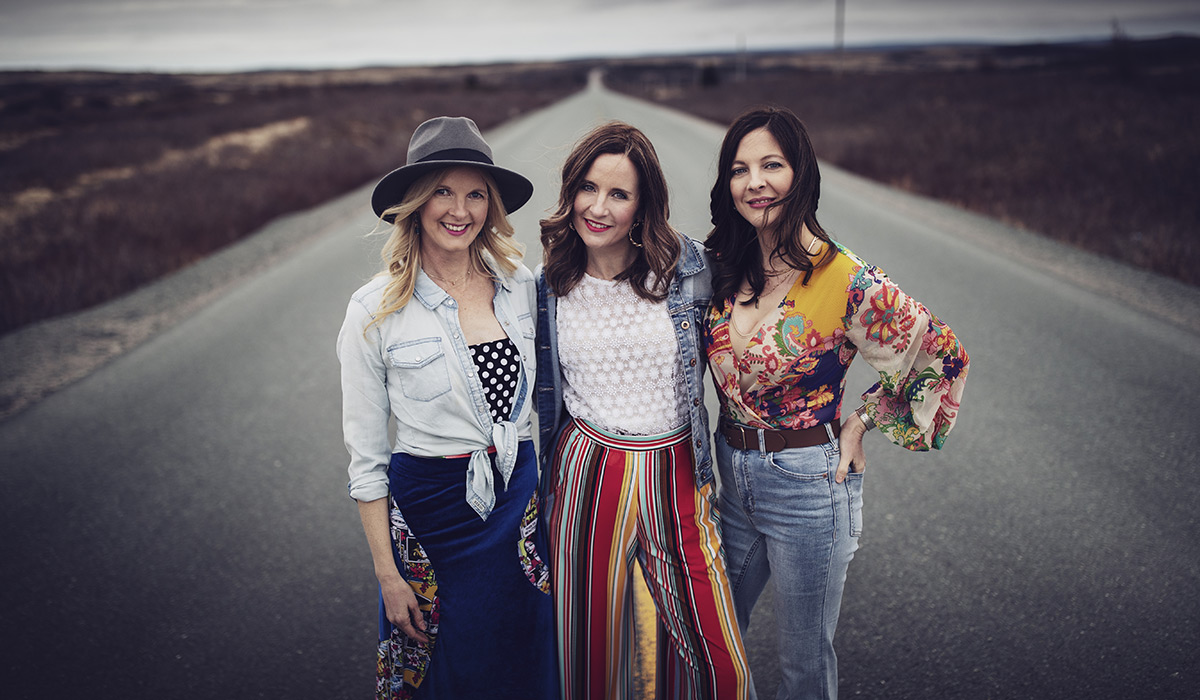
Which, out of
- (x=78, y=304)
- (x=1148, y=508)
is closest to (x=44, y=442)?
(x=78, y=304)

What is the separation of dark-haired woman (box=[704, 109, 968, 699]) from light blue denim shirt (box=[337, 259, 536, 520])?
70 centimetres

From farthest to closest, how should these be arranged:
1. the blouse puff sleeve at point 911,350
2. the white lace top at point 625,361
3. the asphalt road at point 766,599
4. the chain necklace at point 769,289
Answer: the asphalt road at point 766,599 → the white lace top at point 625,361 → the chain necklace at point 769,289 → the blouse puff sleeve at point 911,350

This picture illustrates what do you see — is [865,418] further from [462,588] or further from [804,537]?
[462,588]

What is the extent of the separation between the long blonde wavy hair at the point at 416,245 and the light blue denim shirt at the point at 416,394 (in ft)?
0.14

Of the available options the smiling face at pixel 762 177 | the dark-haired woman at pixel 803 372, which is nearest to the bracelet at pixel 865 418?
the dark-haired woman at pixel 803 372

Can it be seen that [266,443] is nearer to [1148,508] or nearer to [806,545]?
[806,545]

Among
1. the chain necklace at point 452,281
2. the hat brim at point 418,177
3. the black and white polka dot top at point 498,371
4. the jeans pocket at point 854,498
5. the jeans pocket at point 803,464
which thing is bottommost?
the jeans pocket at point 854,498

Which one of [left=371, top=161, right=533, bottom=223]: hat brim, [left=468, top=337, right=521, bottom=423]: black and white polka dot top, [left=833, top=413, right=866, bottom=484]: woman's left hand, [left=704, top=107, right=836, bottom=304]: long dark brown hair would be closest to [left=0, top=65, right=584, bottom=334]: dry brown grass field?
[left=371, top=161, right=533, bottom=223]: hat brim

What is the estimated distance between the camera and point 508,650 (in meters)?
1.92

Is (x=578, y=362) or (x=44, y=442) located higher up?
(x=578, y=362)

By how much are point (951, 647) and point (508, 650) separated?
1.66 metres

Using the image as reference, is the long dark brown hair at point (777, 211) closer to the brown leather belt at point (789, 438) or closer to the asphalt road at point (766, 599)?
the brown leather belt at point (789, 438)

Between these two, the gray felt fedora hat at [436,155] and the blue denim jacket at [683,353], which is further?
the blue denim jacket at [683,353]

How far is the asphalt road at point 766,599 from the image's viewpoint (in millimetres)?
2400
